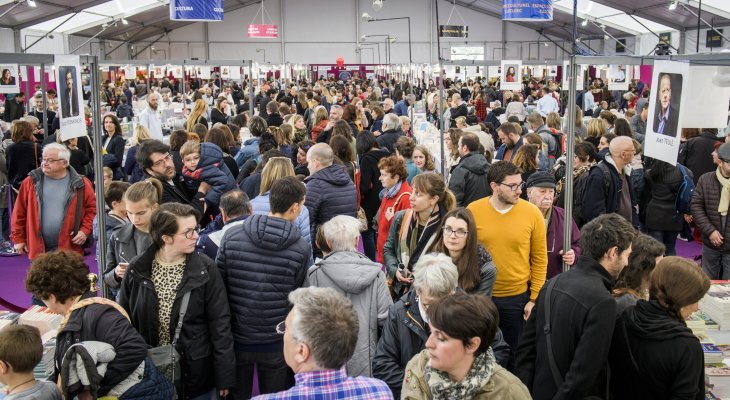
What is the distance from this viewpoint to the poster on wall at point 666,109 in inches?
127

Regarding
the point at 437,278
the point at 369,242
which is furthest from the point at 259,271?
the point at 369,242

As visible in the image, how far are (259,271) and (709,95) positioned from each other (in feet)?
8.06

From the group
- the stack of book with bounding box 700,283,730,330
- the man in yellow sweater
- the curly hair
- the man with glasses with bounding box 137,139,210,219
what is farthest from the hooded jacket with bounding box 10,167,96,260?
the stack of book with bounding box 700,283,730,330

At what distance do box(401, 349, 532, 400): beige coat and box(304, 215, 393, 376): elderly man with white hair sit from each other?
1.05 m

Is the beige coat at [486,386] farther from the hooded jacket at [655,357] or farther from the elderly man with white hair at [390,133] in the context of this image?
the elderly man with white hair at [390,133]

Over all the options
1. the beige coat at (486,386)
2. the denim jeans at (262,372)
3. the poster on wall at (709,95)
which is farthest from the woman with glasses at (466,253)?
the poster on wall at (709,95)

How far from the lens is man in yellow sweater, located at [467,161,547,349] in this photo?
3984 millimetres

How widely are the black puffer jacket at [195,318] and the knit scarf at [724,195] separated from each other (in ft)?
12.8

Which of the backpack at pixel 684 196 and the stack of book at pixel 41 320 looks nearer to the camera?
the stack of book at pixel 41 320

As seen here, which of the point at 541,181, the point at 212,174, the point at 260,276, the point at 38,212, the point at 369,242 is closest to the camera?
the point at 260,276

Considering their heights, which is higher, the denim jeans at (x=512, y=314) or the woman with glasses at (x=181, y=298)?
the woman with glasses at (x=181, y=298)

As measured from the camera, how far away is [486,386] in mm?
2320

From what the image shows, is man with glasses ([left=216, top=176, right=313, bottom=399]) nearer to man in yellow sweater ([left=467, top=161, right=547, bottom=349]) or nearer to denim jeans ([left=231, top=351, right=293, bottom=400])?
denim jeans ([left=231, top=351, right=293, bottom=400])

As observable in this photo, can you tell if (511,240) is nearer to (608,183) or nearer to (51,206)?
(608,183)
